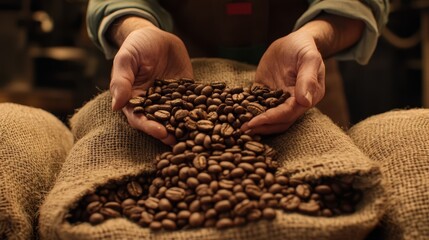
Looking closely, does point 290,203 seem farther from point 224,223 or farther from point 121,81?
point 121,81

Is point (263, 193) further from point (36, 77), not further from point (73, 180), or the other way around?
point (36, 77)

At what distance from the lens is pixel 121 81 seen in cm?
115

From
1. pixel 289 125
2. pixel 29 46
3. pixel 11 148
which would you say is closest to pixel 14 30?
pixel 29 46

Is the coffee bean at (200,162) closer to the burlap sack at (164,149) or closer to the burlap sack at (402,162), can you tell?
the burlap sack at (164,149)

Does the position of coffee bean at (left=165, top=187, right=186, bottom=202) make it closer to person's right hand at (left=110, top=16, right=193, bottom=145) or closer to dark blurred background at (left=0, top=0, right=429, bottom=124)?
person's right hand at (left=110, top=16, right=193, bottom=145)

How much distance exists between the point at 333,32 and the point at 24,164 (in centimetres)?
95

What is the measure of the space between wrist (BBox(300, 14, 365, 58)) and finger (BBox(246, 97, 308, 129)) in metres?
0.34

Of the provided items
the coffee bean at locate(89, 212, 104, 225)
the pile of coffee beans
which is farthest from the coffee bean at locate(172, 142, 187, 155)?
the coffee bean at locate(89, 212, 104, 225)

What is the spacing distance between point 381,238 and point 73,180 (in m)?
0.64

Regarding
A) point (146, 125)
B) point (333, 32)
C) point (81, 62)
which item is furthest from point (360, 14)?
point (81, 62)

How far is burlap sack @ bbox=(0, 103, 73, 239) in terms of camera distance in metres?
1.02

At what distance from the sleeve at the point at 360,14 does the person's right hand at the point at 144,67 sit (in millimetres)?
426

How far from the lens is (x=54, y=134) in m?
1.40

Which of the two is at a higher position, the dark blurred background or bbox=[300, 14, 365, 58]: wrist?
bbox=[300, 14, 365, 58]: wrist
